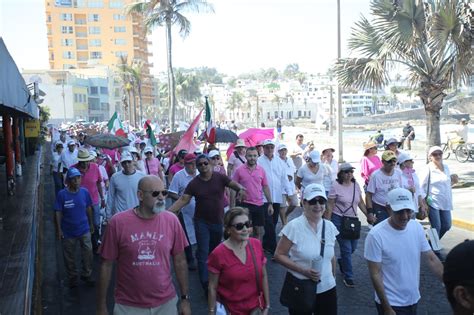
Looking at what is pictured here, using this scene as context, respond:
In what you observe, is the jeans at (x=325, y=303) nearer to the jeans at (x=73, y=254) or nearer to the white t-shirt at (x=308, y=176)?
the jeans at (x=73, y=254)

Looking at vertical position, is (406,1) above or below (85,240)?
above

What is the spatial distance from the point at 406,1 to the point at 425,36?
0.99 metres

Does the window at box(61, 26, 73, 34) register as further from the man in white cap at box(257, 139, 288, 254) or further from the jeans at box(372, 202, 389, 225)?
the jeans at box(372, 202, 389, 225)

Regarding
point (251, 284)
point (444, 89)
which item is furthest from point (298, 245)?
point (444, 89)

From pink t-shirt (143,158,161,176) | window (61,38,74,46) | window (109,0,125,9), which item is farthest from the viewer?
window (61,38,74,46)

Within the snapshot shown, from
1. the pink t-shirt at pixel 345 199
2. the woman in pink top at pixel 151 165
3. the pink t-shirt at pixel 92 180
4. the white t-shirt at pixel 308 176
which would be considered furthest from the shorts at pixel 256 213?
the woman in pink top at pixel 151 165

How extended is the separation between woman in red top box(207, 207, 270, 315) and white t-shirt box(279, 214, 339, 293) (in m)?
0.35

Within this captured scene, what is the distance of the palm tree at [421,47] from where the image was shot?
11.8 meters

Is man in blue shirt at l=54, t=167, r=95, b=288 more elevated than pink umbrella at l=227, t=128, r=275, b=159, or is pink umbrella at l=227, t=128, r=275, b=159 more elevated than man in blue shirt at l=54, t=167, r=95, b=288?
pink umbrella at l=227, t=128, r=275, b=159

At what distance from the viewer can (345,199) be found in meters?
6.48

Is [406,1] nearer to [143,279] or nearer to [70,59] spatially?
[143,279]

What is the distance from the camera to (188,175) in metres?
7.68

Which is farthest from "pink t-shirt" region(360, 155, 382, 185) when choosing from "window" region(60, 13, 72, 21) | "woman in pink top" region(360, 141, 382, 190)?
"window" region(60, 13, 72, 21)

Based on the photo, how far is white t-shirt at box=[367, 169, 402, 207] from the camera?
6883 millimetres
